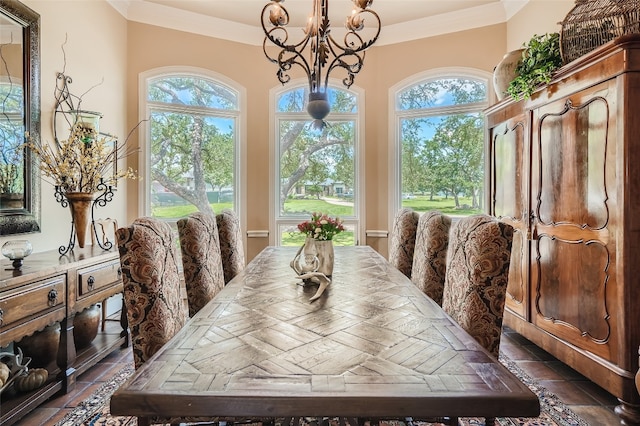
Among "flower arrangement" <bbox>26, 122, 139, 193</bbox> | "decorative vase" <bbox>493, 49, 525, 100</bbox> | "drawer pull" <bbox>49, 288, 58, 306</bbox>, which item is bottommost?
"drawer pull" <bbox>49, 288, 58, 306</bbox>

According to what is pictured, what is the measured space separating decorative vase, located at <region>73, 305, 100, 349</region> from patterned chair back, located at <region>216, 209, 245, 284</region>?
0.99m

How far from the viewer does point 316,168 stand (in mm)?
4461

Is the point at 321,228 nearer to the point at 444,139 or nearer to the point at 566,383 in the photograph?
the point at 566,383

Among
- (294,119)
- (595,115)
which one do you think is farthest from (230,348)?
(294,119)

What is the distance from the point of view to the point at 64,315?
2061 mm

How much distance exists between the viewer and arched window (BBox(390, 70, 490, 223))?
13.5ft

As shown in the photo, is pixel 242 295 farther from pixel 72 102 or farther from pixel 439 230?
pixel 72 102

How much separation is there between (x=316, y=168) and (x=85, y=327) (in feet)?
9.54

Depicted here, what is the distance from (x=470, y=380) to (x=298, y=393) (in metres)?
0.42

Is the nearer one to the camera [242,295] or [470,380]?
[470,380]

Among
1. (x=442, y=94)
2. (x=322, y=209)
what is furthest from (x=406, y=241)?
(x=442, y=94)

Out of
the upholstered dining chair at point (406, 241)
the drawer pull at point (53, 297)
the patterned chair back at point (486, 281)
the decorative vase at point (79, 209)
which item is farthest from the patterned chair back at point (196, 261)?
the upholstered dining chair at point (406, 241)

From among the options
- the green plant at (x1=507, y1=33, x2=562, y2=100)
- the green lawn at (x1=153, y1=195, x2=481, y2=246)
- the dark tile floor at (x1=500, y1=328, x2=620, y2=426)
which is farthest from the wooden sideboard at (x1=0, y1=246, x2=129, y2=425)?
the green plant at (x1=507, y1=33, x2=562, y2=100)

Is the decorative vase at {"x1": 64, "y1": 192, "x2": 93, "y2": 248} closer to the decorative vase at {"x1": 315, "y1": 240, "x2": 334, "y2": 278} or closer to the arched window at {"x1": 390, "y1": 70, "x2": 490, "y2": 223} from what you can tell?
the decorative vase at {"x1": 315, "y1": 240, "x2": 334, "y2": 278}
